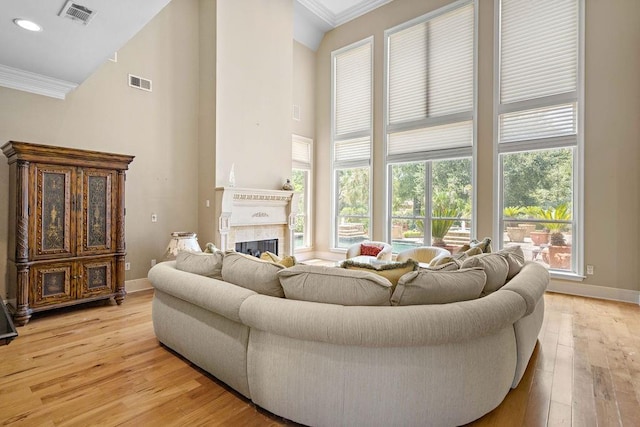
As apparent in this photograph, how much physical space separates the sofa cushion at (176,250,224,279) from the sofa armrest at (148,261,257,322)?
0.20 feet

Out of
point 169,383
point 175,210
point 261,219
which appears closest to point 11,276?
point 175,210

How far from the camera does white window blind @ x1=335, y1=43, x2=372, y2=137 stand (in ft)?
23.4

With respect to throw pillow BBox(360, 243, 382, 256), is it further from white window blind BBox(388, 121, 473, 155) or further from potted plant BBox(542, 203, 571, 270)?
potted plant BBox(542, 203, 571, 270)

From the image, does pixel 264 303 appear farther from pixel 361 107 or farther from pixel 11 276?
pixel 361 107

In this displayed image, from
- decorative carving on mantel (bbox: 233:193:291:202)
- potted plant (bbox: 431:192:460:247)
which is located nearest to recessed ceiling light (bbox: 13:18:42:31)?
decorative carving on mantel (bbox: 233:193:291:202)

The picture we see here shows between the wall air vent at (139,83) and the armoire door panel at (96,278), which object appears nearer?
the armoire door panel at (96,278)

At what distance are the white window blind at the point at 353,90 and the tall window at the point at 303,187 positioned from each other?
2.81 ft

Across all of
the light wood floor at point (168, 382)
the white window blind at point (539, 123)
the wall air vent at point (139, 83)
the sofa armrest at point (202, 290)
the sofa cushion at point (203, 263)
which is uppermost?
the wall air vent at point (139, 83)

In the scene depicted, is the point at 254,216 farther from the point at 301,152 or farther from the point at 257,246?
the point at 301,152

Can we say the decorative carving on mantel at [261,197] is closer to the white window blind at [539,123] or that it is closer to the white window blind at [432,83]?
the white window blind at [432,83]

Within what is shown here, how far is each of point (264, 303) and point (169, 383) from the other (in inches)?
42.2

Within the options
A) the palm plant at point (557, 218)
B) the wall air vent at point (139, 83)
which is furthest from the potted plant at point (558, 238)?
the wall air vent at point (139, 83)

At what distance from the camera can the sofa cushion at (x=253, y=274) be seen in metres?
2.08

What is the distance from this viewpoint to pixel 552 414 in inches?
76.8
